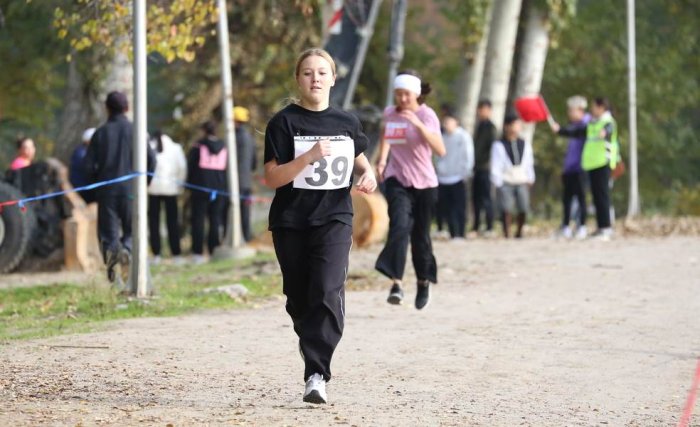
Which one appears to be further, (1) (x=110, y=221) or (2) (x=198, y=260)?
(2) (x=198, y=260)

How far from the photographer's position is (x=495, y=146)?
23.2 meters

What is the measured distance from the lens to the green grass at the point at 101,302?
13047mm

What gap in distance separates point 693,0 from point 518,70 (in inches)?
510

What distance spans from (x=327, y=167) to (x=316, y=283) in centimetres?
62

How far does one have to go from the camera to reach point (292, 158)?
9.01 m

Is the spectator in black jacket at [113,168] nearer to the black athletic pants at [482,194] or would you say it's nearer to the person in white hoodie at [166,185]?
the person in white hoodie at [166,185]

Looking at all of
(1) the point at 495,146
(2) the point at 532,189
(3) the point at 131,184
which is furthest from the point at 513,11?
(2) the point at 532,189

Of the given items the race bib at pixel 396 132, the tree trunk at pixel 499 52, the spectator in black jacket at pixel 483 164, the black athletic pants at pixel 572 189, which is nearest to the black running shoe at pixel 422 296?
the race bib at pixel 396 132

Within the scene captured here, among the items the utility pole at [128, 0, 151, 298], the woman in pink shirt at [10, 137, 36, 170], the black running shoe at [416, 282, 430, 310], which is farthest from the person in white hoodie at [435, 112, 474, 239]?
the black running shoe at [416, 282, 430, 310]

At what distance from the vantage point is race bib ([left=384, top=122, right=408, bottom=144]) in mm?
13039

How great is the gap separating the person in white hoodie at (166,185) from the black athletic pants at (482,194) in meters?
4.56

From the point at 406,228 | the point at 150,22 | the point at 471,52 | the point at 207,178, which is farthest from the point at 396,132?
the point at 471,52

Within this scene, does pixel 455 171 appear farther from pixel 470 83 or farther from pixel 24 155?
pixel 470 83

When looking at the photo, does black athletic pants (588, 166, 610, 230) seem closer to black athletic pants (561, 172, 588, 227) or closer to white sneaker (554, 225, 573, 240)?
black athletic pants (561, 172, 588, 227)
